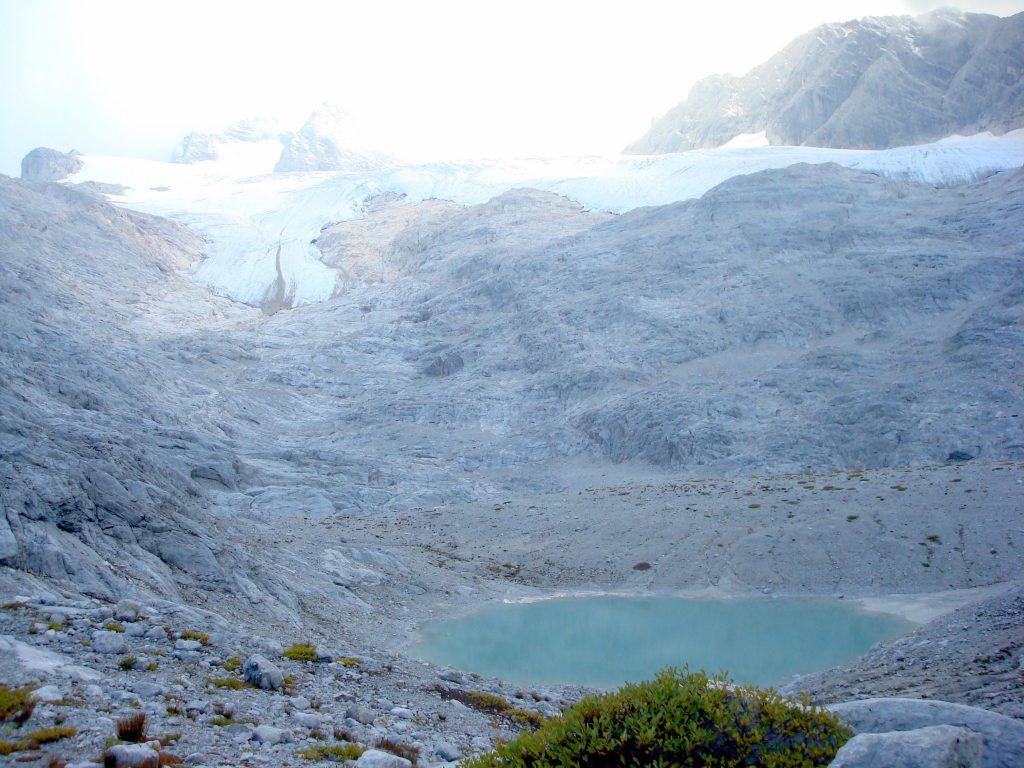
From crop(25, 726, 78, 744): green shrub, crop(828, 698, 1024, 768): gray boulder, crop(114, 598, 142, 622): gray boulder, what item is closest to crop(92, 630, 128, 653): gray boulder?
crop(114, 598, 142, 622): gray boulder

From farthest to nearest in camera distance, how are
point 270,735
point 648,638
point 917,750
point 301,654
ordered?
point 648,638, point 301,654, point 270,735, point 917,750

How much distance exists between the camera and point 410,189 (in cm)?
15012

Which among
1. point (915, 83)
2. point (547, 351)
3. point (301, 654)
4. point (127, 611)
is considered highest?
point (915, 83)

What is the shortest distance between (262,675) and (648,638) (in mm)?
20906

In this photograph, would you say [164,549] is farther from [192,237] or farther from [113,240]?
[192,237]

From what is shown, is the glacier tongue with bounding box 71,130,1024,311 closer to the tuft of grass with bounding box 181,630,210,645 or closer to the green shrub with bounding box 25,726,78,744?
the tuft of grass with bounding box 181,630,210,645

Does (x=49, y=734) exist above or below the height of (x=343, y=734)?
above

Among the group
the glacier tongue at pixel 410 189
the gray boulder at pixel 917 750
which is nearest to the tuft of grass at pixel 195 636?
the gray boulder at pixel 917 750

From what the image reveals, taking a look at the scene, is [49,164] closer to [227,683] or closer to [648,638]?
[648,638]

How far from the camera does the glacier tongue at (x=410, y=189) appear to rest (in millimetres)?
114625

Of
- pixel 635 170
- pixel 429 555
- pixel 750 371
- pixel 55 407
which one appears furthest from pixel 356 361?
pixel 635 170

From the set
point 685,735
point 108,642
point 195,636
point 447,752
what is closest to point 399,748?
point 447,752

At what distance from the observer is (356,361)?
87062 mm

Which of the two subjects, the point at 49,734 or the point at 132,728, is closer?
the point at 49,734
